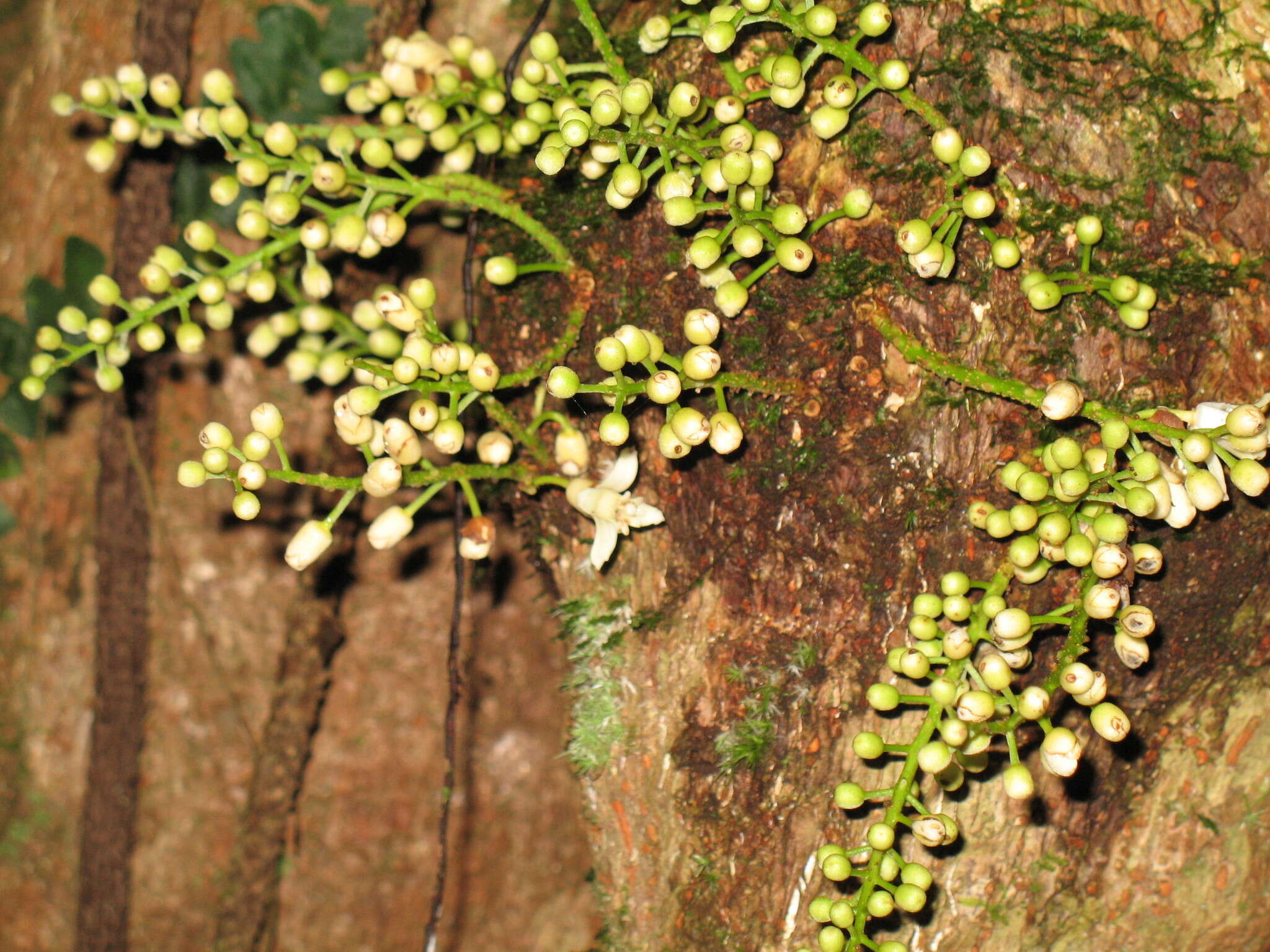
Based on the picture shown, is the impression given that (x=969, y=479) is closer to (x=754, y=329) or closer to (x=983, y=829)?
(x=754, y=329)

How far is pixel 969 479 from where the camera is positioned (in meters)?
1.42

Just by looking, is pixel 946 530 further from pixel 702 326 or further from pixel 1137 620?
pixel 702 326

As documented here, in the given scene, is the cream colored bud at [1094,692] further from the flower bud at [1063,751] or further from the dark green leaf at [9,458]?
the dark green leaf at [9,458]

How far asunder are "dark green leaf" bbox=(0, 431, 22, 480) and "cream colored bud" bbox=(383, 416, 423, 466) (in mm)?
1647

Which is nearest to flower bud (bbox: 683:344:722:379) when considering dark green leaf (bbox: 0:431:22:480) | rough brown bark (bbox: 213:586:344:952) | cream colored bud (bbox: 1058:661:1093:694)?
cream colored bud (bbox: 1058:661:1093:694)

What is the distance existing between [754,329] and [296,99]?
127cm

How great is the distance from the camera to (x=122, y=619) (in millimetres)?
2375

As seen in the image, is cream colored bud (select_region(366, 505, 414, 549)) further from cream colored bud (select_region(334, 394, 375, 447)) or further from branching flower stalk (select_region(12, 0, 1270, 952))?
cream colored bud (select_region(334, 394, 375, 447))

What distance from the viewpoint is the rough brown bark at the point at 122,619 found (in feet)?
7.13

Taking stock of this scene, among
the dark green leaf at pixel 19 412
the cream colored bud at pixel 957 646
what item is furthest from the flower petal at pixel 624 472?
the dark green leaf at pixel 19 412

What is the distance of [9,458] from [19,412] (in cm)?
18

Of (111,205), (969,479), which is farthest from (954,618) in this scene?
(111,205)

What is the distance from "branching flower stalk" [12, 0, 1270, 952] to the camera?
124 cm

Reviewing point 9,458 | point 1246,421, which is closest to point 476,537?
point 1246,421
